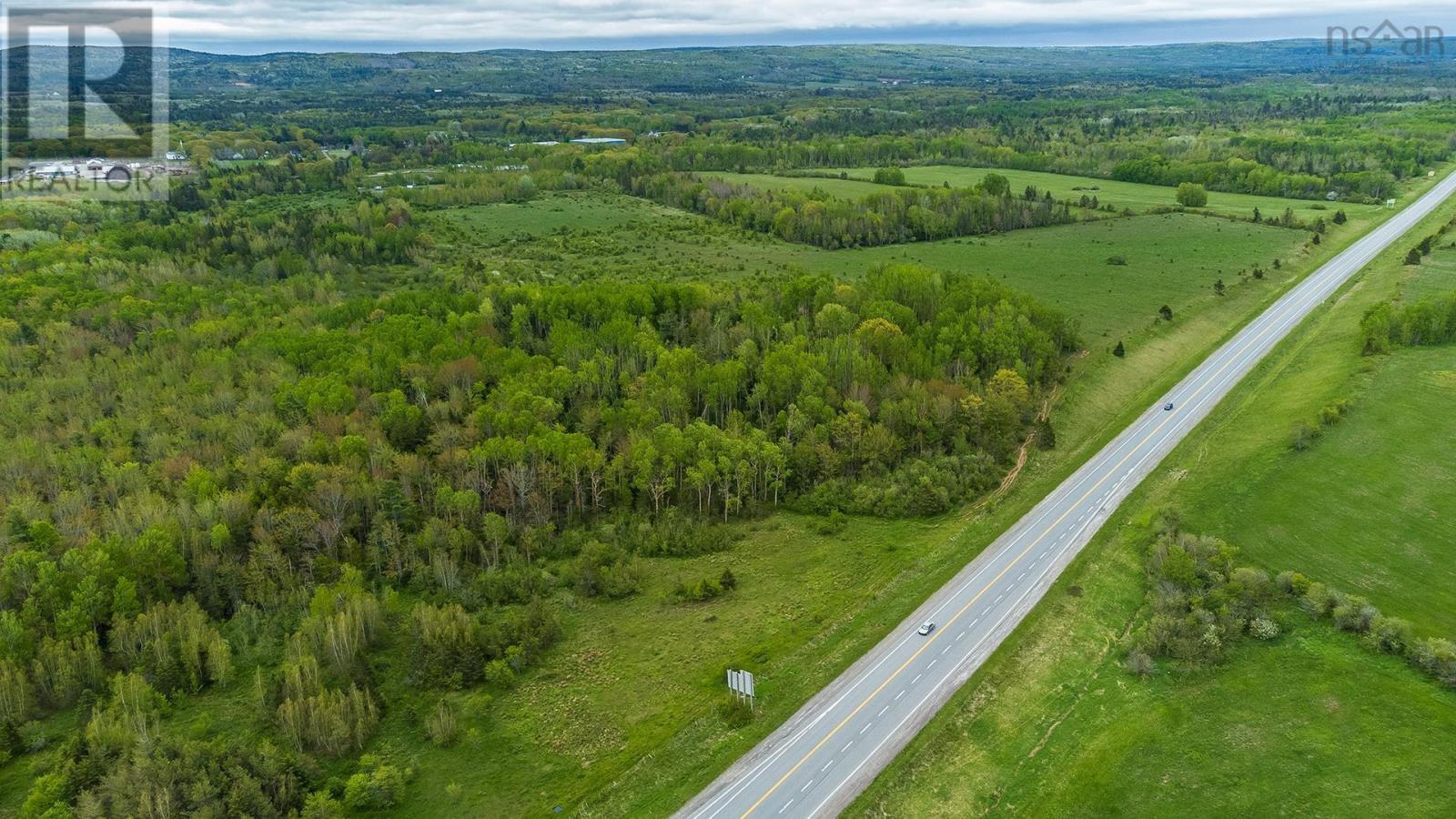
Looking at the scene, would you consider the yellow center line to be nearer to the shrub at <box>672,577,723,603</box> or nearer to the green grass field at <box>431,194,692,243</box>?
the shrub at <box>672,577,723,603</box>

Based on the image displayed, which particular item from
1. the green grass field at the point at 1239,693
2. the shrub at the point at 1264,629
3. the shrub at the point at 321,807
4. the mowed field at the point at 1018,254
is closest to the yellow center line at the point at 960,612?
the green grass field at the point at 1239,693

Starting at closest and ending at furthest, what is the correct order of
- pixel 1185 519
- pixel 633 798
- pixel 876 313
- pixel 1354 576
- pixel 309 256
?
pixel 633 798, pixel 1354 576, pixel 1185 519, pixel 876 313, pixel 309 256

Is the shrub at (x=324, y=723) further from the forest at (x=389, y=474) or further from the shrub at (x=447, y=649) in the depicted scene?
the shrub at (x=447, y=649)

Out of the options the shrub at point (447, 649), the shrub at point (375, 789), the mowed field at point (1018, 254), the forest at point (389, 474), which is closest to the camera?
the shrub at point (375, 789)

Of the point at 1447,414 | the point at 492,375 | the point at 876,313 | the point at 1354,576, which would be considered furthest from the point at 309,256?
the point at 1447,414

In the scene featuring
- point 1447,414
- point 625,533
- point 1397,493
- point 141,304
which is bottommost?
point 625,533

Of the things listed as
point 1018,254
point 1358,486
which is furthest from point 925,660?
point 1018,254

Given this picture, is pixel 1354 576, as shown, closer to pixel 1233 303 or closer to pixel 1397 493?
pixel 1397 493
